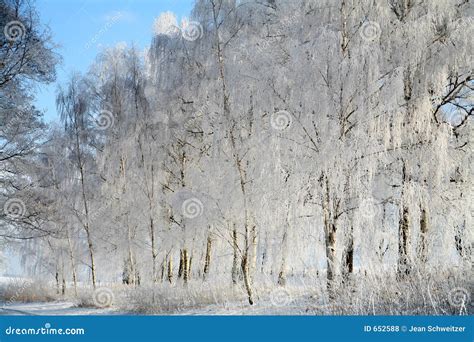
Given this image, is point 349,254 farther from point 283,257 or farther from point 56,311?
point 56,311

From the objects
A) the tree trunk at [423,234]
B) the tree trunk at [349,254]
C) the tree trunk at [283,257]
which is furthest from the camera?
the tree trunk at [283,257]

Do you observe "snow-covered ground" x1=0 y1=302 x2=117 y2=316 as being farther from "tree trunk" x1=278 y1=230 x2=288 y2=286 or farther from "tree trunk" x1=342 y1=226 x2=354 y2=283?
"tree trunk" x1=342 y1=226 x2=354 y2=283

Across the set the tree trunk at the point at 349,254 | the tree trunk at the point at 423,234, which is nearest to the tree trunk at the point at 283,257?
the tree trunk at the point at 349,254

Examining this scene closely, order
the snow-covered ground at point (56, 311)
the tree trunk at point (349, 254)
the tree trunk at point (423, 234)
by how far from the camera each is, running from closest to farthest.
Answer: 1. the tree trunk at point (423, 234)
2. the tree trunk at point (349, 254)
3. the snow-covered ground at point (56, 311)

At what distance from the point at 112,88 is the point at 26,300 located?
29.6 ft

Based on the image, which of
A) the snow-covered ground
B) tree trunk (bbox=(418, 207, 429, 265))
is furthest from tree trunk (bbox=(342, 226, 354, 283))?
the snow-covered ground

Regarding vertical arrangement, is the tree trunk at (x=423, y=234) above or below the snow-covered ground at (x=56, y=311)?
above

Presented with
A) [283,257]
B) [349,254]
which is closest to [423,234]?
[349,254]

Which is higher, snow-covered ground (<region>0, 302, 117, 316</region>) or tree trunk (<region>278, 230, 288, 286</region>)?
tree trunk (<region>278, 230, 288, 286</region>)

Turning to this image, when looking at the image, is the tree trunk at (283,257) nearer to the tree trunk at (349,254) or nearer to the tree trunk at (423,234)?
the tree trunk at (349,254)

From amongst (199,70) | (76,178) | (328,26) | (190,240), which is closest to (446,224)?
(328,26)

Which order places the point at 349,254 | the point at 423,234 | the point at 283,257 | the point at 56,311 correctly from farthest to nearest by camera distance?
1. the point at 56,311
2. the point at 283,257
3. the point at 349,254
4. the point at 423,234

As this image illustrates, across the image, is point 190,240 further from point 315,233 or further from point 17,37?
point 17,37

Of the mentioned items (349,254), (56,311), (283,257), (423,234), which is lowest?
(56,311)
